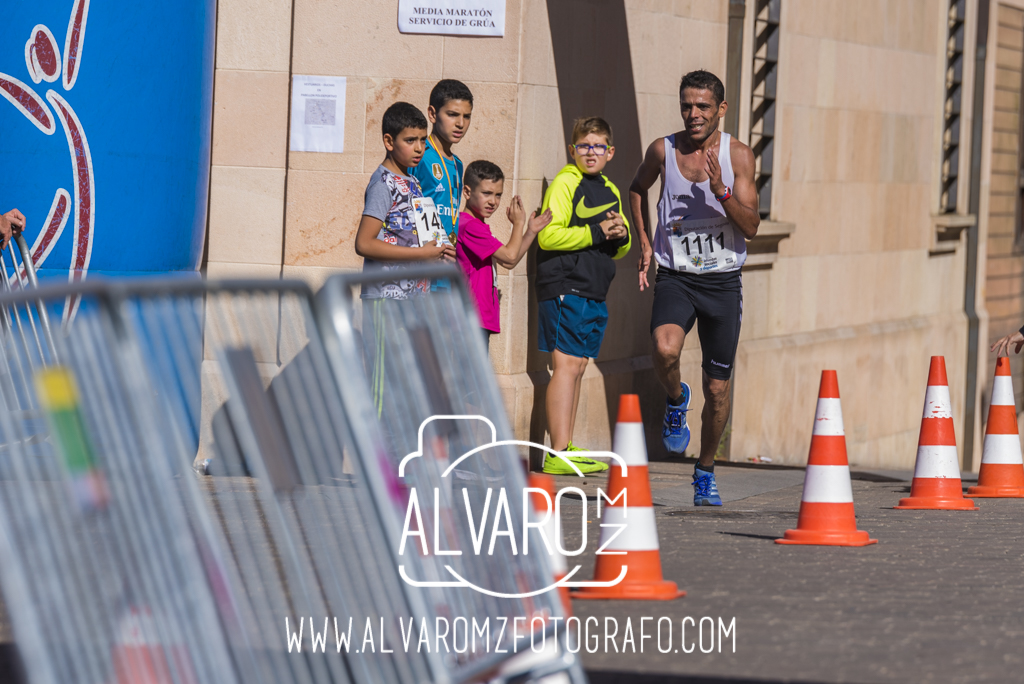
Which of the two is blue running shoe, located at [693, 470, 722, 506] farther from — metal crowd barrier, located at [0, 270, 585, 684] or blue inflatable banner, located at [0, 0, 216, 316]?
metal crowd barrier, located at [0, 270, 585, 684]

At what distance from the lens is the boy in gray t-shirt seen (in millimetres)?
7266

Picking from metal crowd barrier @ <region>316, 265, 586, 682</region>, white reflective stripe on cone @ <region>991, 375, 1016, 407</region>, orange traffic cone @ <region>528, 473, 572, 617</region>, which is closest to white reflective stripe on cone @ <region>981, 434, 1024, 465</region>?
white reflective stripe on cone @ <region>991, 375, 1016, 407</region>

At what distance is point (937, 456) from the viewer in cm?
807

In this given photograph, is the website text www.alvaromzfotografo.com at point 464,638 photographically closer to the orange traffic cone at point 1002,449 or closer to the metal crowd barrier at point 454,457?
the metal crowd barrier at point 454,457

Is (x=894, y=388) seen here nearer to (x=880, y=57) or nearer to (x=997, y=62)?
(x=880, y=57)

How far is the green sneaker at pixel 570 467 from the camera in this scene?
846 cm

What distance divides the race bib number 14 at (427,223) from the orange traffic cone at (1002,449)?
333 centimetres

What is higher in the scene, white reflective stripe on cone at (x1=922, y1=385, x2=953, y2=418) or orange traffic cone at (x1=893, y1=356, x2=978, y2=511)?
white reflective stripe on cone at (x1=922, y1=385, x2=953, y2=418)

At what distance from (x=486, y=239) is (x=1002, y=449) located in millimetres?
3196

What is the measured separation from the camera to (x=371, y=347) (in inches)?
147

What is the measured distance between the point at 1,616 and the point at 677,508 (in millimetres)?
3586

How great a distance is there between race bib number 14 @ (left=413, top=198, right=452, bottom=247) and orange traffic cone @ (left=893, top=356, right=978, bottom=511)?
2654 millimetres

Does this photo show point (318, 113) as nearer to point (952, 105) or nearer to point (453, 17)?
point (453, 17)

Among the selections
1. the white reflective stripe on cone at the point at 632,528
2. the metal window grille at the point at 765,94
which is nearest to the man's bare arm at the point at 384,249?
the white reflective stripe on cone at the point at 632,528
